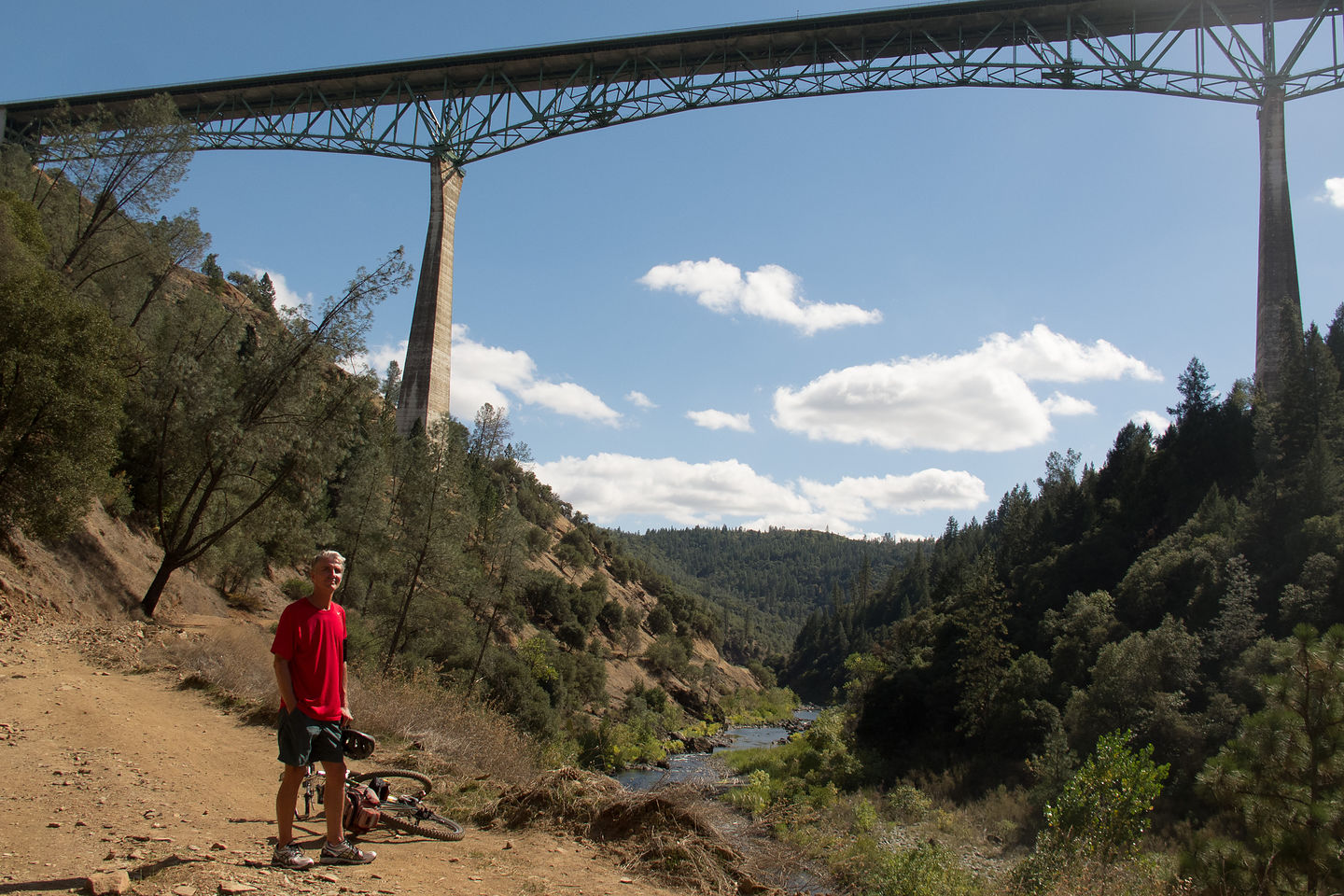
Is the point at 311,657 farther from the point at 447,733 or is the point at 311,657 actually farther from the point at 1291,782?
the point at 1291,782

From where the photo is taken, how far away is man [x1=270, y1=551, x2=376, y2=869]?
202 inches

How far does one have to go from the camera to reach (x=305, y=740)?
516cm

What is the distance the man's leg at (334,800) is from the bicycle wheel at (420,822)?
905mm

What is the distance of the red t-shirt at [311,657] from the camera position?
5.23 metres

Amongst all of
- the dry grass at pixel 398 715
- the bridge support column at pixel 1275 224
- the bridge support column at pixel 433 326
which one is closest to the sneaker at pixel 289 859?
the dry grass at pixel 398 715

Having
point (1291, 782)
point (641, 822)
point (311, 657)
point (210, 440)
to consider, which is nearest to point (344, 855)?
point (311, 657)

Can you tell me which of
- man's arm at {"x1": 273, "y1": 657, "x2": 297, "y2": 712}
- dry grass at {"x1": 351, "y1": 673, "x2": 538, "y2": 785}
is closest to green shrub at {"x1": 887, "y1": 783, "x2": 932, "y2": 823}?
dry grass at {"x1": 351, "y1": 673, "x2": 538, "y2": 785}

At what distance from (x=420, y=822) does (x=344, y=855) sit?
1.25 meters

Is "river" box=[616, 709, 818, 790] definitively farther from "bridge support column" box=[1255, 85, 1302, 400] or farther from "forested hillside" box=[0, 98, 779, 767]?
"bridge support column" box=[1255, 85, 1302, 400]

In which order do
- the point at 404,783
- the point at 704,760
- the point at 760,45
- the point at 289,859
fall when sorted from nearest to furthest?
the point at 289,859, the point at 404,783, the point at 760,45, the point at 704,760

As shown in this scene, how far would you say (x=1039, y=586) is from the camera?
64.9m

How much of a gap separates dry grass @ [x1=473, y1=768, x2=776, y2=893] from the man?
6.69 ft

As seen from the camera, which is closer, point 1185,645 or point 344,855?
point 344,855

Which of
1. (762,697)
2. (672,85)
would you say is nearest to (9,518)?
(672,85)
